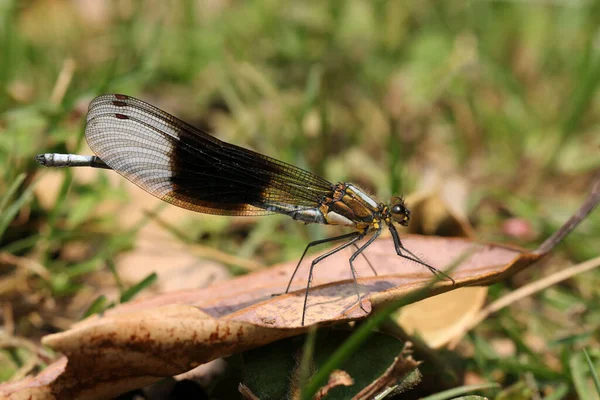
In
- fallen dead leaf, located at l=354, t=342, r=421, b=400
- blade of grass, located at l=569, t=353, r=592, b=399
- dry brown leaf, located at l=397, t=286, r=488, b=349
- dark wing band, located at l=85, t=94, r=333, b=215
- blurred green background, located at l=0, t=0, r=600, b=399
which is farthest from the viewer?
blurred green background, located at l=0, t=0, r=600, b=399

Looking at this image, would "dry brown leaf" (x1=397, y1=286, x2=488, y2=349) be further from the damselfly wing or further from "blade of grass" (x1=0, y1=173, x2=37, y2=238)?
"blade of grass" (x1=0, y1=173, x2=37, y2=238)

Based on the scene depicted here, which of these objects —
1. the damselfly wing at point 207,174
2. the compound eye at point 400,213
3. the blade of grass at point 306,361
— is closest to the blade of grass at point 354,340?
the blade of grass at point 306,361

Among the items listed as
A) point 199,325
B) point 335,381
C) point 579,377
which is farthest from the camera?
point 579,377

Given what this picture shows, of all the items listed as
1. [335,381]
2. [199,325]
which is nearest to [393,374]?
[335,381]

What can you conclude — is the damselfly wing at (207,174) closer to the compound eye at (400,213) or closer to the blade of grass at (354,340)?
the compound eye at (400,213)

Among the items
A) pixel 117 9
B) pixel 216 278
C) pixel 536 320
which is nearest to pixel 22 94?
pixel 117 9

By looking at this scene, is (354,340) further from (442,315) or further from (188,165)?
(188,165)

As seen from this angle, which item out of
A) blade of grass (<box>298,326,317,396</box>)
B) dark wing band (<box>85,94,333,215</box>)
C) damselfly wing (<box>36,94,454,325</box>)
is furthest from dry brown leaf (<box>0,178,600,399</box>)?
dark wing band (<box>85,94,333,215</box>)

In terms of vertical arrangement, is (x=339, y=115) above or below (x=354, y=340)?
above
